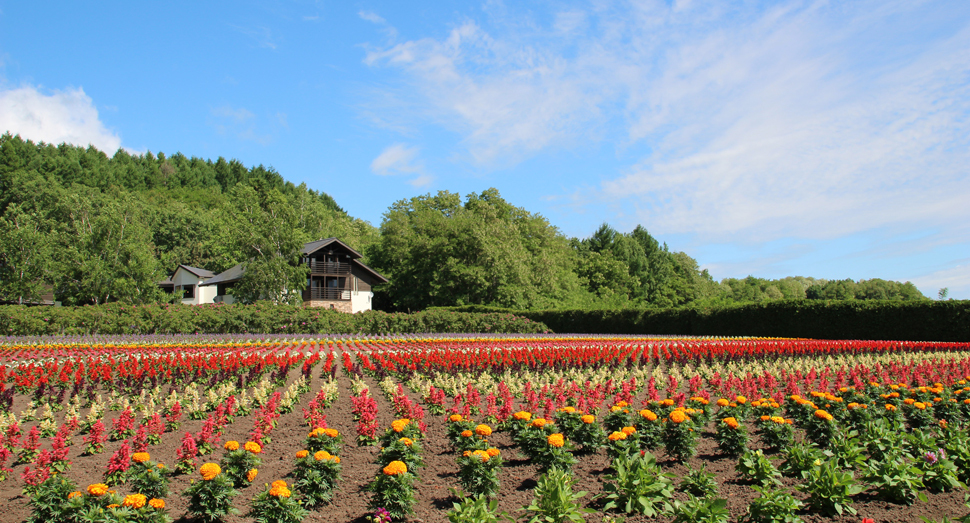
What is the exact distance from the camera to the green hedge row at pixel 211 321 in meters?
21.5

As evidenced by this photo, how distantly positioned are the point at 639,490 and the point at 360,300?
45997 mm

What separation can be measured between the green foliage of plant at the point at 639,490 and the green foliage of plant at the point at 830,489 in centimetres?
107

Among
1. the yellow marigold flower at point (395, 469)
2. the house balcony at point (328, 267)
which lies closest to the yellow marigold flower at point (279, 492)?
the yellow marigold flower at point (395, 469)

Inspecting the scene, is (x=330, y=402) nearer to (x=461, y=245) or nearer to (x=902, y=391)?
(x=902, y=391)

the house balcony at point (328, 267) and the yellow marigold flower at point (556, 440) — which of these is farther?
the house balcony at point (328, 267)

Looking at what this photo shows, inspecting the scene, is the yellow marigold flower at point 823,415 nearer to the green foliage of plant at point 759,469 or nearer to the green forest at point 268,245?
the green foliage of plant at point 759,469

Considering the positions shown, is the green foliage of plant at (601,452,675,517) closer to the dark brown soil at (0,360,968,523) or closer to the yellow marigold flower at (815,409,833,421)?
the dark brown soil at (0,360,968,523)

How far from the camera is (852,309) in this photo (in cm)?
2177

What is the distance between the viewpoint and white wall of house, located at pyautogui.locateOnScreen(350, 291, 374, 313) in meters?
47.5

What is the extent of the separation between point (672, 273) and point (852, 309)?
50942 millimetres

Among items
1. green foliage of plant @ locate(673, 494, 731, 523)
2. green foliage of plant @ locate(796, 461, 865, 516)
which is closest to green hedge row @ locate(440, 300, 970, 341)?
green foliage of plant @ locate(796, 461, 865, 516)

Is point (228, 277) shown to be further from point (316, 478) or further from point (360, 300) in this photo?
point (316, 478)

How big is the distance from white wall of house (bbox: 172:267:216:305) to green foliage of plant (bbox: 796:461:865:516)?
5380cm

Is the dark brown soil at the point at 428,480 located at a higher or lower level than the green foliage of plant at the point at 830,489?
lower
